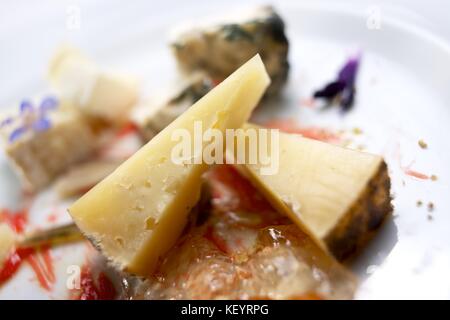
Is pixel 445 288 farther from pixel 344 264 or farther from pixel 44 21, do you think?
pixel 44 21

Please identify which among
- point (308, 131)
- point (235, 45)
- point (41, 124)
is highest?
point (235, 45)

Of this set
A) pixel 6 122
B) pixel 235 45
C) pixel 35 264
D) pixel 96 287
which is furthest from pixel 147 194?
pixel 6 122

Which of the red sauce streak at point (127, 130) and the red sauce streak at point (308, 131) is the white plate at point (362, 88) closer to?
the red sauce streak at point (308, 131)

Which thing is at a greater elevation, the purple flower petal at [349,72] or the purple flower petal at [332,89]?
the purple flower petal at [349,72]

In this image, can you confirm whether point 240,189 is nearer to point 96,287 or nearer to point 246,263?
point 246,263

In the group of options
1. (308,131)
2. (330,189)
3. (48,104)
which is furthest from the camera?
(48,104)

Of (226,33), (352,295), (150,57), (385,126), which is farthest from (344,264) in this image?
(150,57)

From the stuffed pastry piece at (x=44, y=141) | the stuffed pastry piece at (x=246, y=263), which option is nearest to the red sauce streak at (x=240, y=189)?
the stuffed pastry piece at (x=246, y=263)
